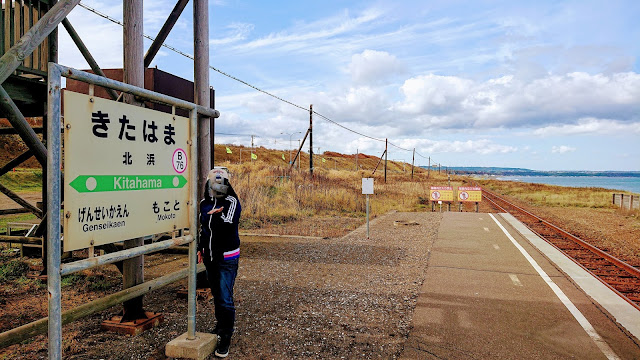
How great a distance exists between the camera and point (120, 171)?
339 cm

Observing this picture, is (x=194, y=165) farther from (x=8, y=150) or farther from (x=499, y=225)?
(x=8, y=150)

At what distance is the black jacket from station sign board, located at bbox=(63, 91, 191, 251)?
26 centimetres

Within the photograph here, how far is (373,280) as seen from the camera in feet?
24.7

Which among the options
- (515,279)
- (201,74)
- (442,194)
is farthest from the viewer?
(442,194)

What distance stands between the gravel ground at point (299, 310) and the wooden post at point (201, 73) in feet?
6.33

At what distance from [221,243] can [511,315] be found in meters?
4.09

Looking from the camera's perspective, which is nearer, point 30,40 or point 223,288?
point 30,40

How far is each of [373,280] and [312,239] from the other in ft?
15.4

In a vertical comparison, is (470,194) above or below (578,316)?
above

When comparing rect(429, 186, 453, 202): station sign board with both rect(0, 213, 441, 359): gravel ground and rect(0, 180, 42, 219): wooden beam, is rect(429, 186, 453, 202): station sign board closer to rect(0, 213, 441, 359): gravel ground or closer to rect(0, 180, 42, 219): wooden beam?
rect(0, 213, 441, 359): gravel ground

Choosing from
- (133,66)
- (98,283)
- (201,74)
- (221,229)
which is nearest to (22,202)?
(98,283)

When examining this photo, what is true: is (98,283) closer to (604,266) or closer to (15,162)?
(15,162)

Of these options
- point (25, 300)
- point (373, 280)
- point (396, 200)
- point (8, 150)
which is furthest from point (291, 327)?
point (8, 150)

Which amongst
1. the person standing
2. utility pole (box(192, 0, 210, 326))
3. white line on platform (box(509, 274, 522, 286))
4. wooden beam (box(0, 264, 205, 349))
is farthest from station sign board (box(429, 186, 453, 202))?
wooden beam (box(0, 264, 205, 349))
